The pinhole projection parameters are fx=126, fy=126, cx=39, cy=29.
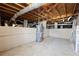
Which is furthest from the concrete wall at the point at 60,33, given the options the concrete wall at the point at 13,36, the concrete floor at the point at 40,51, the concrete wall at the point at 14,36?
the concrete floor at the point at 40,51

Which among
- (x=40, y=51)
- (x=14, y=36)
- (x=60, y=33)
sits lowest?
(x=40, y=51)

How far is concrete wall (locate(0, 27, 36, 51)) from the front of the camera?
13.4 feet

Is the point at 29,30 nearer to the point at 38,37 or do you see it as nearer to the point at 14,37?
the point at 38,37

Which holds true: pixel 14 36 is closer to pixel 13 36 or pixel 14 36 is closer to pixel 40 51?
pixel 13 36

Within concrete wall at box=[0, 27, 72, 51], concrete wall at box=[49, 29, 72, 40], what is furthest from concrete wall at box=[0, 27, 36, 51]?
concrete wall at box=[49, 29, 72, 40]

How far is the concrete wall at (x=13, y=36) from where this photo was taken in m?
4.08

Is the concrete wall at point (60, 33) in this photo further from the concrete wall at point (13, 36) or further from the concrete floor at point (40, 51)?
the concrete floor at point (40, 51)

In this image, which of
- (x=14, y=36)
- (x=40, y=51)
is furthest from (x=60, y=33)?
(x=40, y=51)

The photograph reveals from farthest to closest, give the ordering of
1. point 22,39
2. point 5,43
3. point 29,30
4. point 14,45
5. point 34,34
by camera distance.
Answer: point 34,34, point 29,30, point 22,39, point 14,45, point 5,43

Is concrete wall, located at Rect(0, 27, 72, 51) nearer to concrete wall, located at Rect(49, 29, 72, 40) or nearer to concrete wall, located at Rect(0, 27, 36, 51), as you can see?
concrete wall, located at Rect(0, 27, 36, 51)

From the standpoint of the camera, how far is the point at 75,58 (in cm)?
197

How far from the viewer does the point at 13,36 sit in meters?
4.81

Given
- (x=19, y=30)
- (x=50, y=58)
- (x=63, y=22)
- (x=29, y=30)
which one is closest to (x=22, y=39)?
(x=19, y=30)

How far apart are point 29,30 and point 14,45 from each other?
5.97 ft
